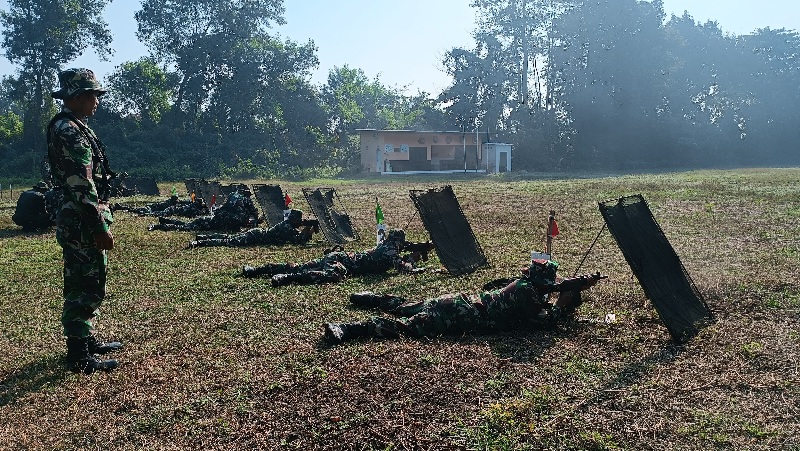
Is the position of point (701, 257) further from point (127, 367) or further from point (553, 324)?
point (127, 367)

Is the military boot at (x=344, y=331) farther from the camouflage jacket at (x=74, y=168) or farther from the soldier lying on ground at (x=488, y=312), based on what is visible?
the camouflage jacket at (x=74, y=168)

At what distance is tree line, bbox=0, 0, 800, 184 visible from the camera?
52.3 m

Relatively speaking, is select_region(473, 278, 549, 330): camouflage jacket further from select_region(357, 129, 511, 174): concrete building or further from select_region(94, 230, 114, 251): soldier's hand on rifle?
select_region(357, 129, 511, 174): concrete building

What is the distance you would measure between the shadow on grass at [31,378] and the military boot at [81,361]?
10 centimetres

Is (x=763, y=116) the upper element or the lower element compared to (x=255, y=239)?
upper

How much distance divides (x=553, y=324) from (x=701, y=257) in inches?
214

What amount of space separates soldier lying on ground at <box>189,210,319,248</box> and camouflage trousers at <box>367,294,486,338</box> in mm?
7382

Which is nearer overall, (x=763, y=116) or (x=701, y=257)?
(x=701, y=257)

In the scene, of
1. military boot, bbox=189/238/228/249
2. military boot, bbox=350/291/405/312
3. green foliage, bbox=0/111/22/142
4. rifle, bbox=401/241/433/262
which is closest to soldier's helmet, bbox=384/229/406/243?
rifle, bbox=401/241/433/262

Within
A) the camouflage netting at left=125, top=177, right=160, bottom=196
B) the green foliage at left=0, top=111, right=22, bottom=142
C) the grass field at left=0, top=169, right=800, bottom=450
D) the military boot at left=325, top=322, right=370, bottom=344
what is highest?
the green foliage at left=0, top=111, right=22, bottom=142

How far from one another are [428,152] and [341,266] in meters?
47.1

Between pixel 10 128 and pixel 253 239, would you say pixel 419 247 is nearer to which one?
pixel 253 239

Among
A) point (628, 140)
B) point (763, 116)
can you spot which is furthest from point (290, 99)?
point (763, 116)

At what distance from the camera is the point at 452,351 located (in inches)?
239
